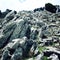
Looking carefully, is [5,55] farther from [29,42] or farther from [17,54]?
[29,42]

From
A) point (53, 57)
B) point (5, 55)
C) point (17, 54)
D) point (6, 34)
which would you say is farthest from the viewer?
point (6, 34)

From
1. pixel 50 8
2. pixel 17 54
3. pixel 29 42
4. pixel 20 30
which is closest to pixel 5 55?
pixel 17 54

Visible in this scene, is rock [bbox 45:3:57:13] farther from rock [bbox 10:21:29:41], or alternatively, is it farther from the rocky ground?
rock [bbox 10:21:29:41]

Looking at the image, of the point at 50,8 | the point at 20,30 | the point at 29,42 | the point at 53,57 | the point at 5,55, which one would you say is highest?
the point at 20,30

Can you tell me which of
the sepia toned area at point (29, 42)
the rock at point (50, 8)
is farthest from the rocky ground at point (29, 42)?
the rock at point (50, 8)

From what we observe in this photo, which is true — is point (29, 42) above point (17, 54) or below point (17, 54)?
above

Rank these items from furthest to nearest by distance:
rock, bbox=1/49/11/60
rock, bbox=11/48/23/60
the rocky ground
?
1. the rocky ground
2. rock, bbox=1/49/11/60
3. rock, bbox=11/48/23/60

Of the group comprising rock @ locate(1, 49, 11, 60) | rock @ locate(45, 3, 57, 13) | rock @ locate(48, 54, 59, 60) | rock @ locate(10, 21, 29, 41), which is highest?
rock @ locate(10, 21, 29, 41)

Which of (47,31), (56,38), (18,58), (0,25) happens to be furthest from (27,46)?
(0,25)

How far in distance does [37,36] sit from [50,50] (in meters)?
19.6

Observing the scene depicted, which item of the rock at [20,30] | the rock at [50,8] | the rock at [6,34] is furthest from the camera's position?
the rock at [50,8]

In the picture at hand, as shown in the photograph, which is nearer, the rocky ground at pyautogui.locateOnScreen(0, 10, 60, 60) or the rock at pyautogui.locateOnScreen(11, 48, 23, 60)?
the rock at pyautogui.locateOnScreen(11, 48, 23, 60)

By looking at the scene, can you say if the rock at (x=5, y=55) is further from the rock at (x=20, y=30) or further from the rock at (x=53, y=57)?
the rock at (x=20, y=30)

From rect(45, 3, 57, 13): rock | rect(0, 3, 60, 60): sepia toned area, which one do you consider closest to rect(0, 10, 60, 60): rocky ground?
rect(0, 3, 60, 60): sepia toned area
